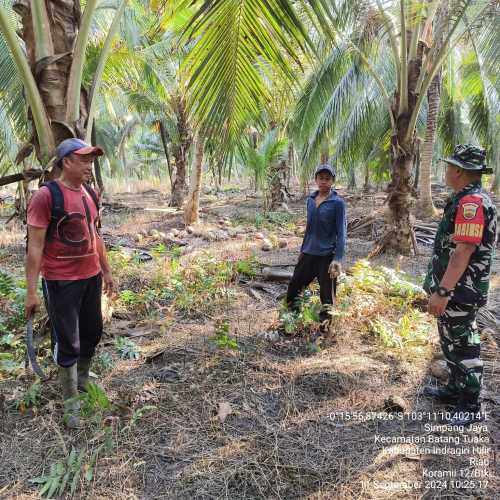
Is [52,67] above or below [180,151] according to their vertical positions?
below

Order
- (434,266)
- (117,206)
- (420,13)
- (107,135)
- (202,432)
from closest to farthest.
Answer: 1. (202,432)
2. (434,266)
3. (420,13)
4. (117,206)
5. (107,135)

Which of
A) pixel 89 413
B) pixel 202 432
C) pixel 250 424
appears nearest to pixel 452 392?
pixel 250 424

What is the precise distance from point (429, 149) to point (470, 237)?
10.0 meters

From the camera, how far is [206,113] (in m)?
3.02

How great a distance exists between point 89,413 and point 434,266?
8.18 feet

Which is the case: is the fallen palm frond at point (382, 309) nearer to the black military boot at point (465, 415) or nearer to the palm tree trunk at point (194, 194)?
the black military boot at point (465, 415)

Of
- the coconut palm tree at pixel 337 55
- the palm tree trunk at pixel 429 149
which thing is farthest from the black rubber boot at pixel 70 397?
the palm tree trunk at pixel 429 149

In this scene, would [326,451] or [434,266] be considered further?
[434,266]

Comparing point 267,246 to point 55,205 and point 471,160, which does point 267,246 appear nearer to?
point 471,160

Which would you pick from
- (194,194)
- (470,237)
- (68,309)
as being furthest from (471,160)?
(194,194)

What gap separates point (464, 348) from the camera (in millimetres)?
2455

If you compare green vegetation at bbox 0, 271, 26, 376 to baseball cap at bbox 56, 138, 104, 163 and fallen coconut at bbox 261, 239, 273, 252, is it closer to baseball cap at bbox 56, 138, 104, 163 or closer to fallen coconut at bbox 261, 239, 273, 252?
baseball cap at bbox 56, 138, 104, 163

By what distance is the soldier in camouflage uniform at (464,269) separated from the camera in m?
2.24

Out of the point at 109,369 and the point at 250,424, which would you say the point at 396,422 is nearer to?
the point at 250,424
